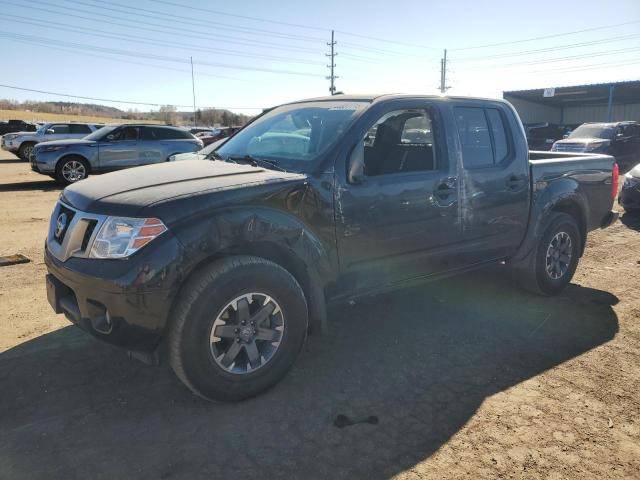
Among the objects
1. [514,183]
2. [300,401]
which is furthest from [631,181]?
[300,401]

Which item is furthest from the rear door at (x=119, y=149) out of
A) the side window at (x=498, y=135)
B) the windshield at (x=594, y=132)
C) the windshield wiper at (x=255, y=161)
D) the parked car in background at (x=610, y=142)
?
the windshield at (x=594, y=132)

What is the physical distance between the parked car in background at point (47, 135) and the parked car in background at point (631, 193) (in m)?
17.4

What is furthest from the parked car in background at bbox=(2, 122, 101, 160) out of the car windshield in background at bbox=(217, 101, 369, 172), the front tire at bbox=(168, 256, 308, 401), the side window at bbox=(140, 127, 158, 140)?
the front tire at bbox=(168, 256, 308, 401)

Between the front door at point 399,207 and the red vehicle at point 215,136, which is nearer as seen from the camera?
the front door at point 399,207

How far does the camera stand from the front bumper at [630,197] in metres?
9.15

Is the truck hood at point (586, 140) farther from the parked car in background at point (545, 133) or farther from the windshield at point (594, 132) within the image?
the parked car in background at point (545, 133)

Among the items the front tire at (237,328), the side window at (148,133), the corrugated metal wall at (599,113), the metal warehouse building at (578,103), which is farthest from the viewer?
the corrugated metal wall at (599,113)

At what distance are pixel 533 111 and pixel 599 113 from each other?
20.1 feet

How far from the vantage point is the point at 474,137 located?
4.26 metres

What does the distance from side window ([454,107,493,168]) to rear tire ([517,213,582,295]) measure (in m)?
1.13

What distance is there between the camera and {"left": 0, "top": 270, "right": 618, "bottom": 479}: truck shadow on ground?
255cm

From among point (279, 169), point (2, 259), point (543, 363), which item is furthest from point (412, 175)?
point (2, 259)

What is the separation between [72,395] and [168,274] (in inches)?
44.4

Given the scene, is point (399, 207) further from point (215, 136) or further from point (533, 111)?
point (533, 111)
